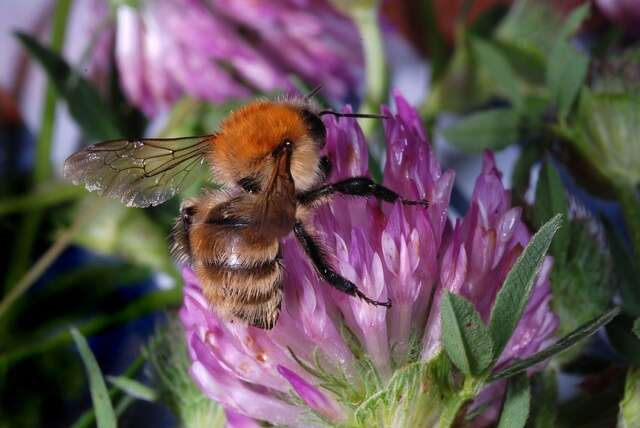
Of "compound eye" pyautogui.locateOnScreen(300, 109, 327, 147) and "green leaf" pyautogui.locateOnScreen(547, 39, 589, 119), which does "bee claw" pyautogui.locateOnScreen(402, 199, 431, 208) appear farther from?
"green leaf" pyautogui.locateOnScreen(547, 39, 589, 119)

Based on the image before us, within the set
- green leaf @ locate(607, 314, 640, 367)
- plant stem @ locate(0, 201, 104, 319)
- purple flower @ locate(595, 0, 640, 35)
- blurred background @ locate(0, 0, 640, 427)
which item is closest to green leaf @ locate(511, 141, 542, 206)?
blurred background @ locate(0, 0, 640, 427)

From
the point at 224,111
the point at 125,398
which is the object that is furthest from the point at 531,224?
the point at 224,111

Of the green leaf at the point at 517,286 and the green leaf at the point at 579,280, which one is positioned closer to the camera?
the green leaf at the point at 517,286

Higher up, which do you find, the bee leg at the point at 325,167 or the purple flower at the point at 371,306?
the bee leg at the point at 325,167

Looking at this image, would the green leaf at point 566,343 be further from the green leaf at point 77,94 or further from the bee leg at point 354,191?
the green leaf at point 77,94

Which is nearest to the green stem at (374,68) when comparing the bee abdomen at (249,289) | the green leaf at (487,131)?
the green leaf at (487,131)

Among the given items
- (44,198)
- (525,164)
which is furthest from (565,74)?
(44,198)
